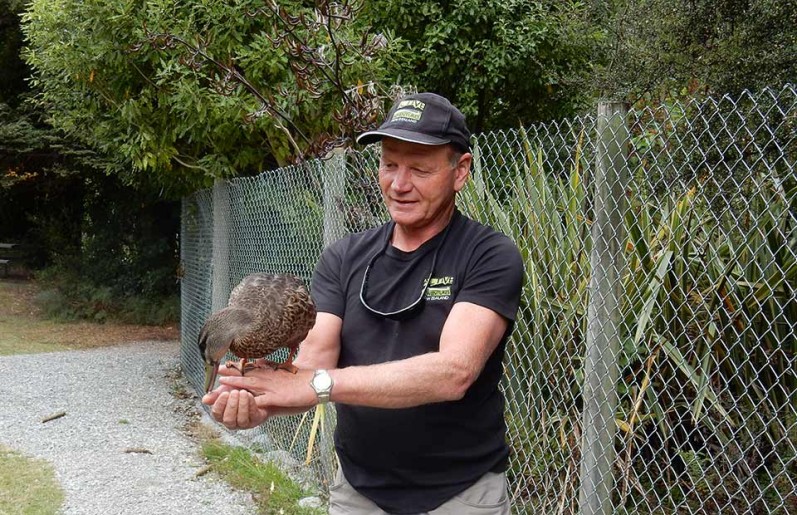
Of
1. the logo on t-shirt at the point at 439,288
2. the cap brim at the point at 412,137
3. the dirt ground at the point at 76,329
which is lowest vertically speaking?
the dirt ground at the point at 76,329

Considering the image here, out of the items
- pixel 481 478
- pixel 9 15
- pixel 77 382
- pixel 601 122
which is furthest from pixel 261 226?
pixel 9 15

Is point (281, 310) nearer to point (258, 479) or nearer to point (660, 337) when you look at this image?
point (660, 337)

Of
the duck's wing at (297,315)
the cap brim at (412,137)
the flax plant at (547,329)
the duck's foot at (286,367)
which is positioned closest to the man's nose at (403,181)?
the cap brim at (412,137)

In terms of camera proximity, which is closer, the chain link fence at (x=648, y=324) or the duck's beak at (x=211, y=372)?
the duck's beak at (x=211, y=372)

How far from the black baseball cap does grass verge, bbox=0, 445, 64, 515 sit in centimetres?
481

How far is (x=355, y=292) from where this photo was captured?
275cm

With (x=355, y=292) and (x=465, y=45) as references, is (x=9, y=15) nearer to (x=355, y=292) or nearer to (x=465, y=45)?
(x=465, y=45)

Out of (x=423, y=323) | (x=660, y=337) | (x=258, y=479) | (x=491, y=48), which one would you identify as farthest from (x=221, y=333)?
(x=491, y=48)

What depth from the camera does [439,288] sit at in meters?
2.57

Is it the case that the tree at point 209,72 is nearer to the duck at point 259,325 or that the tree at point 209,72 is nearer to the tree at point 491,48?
the tree at point 491,48

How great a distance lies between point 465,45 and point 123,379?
6.56 m

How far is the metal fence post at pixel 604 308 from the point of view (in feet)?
A: 10.7

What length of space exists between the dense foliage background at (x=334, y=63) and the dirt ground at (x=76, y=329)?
3.54 meters

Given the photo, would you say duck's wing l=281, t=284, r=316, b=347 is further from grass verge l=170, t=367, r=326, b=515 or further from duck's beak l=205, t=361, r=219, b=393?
grass verge l=170, t=367, r=326, b=515
